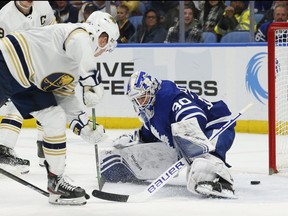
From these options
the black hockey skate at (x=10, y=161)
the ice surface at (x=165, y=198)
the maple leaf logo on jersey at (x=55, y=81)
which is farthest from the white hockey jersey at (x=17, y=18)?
the maple leaf logo on jersey at (x=55, y=81)

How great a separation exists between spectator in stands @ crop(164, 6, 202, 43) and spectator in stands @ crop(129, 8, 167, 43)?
6 centimetres

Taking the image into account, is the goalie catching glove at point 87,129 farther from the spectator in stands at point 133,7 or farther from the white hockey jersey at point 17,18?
the spectator in stands at point 133,7

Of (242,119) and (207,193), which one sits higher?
(207,193)

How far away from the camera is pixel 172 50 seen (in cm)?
769

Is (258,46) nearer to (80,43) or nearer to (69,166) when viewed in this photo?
(69,166)

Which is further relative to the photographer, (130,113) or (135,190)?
(130,113)

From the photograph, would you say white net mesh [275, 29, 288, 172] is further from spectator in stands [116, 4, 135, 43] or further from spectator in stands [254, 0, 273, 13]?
spectator in stands [116, 4, 135, 43]

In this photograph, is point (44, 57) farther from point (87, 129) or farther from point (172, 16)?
point (172, 16)

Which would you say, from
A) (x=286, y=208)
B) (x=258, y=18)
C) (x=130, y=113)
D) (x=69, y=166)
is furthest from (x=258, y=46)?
(x=286, y=208)

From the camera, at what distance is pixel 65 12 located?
333 inches

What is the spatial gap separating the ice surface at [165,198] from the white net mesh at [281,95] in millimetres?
147

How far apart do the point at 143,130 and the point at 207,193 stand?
0.74 meters

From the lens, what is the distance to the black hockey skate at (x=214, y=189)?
4.55 meters

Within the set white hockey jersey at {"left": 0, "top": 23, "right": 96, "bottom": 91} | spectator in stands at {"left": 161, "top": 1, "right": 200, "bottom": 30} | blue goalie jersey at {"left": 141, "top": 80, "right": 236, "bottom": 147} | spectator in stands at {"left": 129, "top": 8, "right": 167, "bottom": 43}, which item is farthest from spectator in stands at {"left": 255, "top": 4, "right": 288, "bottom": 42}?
white hockey jersey at {"left": 0, "top": 23, "right": 96, "bottom": 91}
